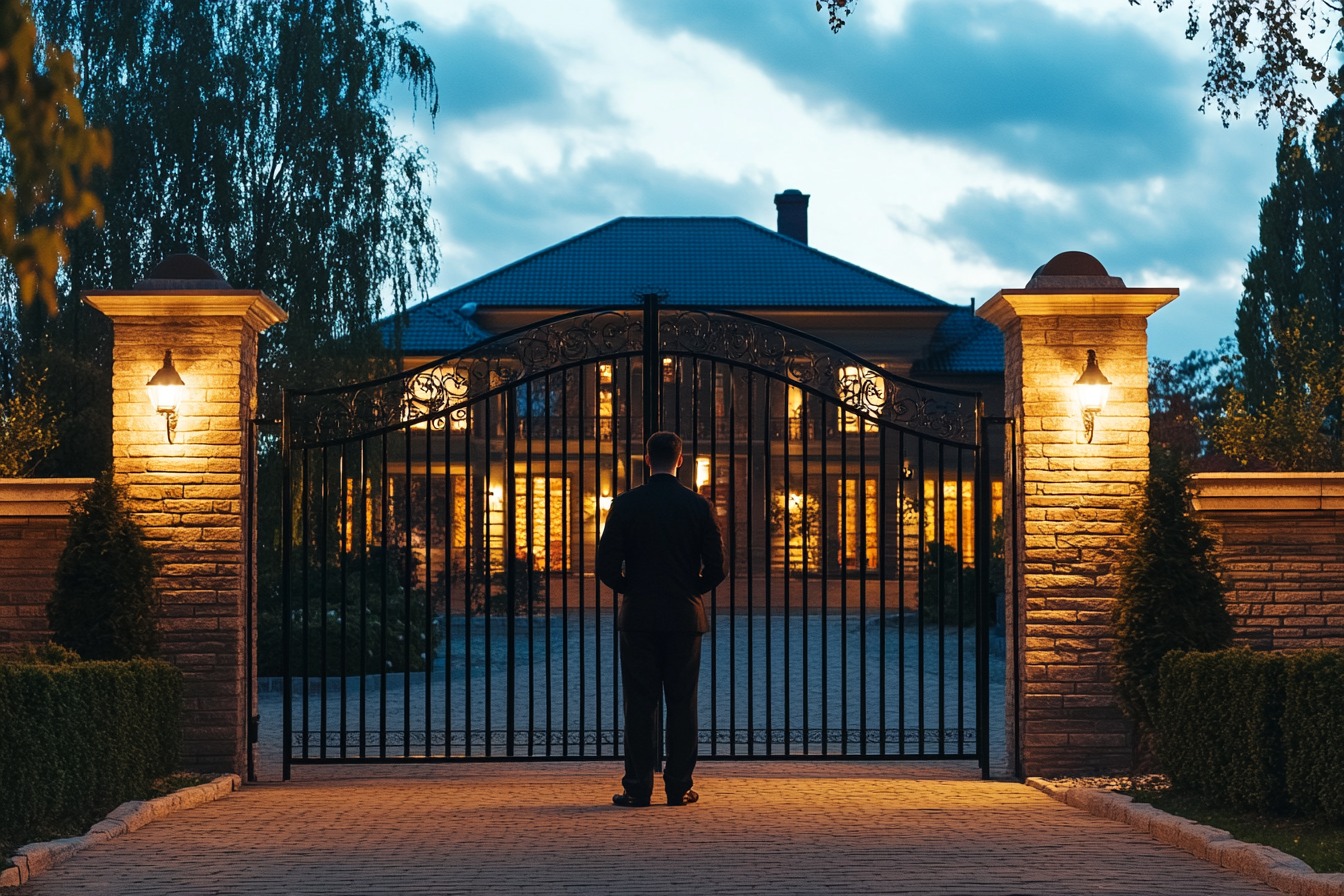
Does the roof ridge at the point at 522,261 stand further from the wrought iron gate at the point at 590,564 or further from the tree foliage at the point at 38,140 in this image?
the tree foliage at the point at 38,140

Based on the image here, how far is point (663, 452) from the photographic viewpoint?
716cm

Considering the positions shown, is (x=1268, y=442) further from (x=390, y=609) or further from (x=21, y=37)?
(x=21, y=37)

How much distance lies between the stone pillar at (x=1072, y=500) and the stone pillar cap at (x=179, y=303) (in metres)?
4.58

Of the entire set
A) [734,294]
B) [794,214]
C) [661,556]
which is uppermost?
[794,214]

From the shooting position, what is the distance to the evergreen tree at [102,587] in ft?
26.3

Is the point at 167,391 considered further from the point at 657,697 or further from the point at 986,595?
the point at 986,595

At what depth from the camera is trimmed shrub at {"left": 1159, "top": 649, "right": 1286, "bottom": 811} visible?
6598 mm

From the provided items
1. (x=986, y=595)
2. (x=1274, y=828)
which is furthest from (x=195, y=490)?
(x=1274, y=828)

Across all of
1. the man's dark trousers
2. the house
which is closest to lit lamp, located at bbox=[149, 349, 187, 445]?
the man's dark trousers

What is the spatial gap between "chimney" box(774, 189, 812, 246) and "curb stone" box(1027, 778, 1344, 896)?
36743 millimetres

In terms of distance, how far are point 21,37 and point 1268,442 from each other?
1461cm

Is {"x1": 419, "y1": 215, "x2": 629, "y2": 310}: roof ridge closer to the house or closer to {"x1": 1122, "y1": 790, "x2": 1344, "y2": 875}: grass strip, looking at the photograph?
the house

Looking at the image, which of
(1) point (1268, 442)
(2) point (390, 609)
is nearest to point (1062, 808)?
(1) point (1268, 442)

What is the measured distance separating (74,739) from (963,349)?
3218 centimetres
